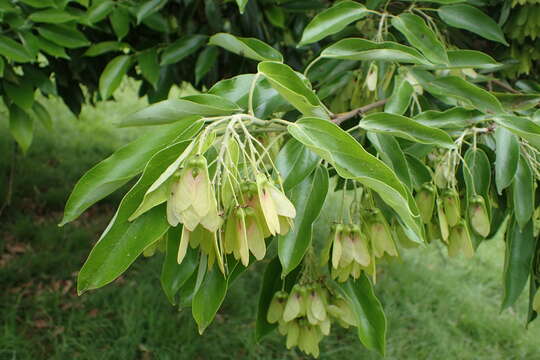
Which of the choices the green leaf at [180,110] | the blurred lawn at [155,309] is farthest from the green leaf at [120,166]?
the blurred lawn at [155,309]

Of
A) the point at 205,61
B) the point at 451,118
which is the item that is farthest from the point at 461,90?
the point at 205,61

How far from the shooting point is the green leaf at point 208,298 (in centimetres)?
77

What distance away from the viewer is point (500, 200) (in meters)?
1.27

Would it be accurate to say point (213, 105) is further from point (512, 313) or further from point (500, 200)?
point (512, 313)

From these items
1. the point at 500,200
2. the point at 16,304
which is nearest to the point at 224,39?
the point at 500,200

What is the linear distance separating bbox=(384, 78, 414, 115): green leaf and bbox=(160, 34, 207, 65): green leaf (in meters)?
0.88

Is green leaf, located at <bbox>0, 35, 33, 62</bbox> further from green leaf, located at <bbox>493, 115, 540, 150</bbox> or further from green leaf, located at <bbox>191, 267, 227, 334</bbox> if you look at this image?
green leaf, located at <bbox>493, 115, 540, 150</bbox>

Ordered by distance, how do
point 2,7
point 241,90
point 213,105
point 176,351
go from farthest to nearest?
point 176,351
point 2,7
point 241,90
point 213,105

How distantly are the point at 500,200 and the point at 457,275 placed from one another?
2.38 meters

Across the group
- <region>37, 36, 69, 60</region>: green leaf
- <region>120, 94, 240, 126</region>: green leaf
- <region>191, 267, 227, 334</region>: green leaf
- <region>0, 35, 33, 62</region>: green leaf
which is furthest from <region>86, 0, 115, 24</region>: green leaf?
<region>191, 267, 227, 334</region>: green leaf

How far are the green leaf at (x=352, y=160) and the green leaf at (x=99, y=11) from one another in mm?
1177

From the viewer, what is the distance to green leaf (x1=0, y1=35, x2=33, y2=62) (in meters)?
1.47

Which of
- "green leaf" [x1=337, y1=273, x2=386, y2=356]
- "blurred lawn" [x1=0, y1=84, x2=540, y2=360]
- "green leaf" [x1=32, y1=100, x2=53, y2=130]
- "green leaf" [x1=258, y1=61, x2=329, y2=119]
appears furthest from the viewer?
"blurred lawn" [x1=0, y1=84, x2=540, y2=360]

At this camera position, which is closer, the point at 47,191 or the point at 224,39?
the point at 224,39
